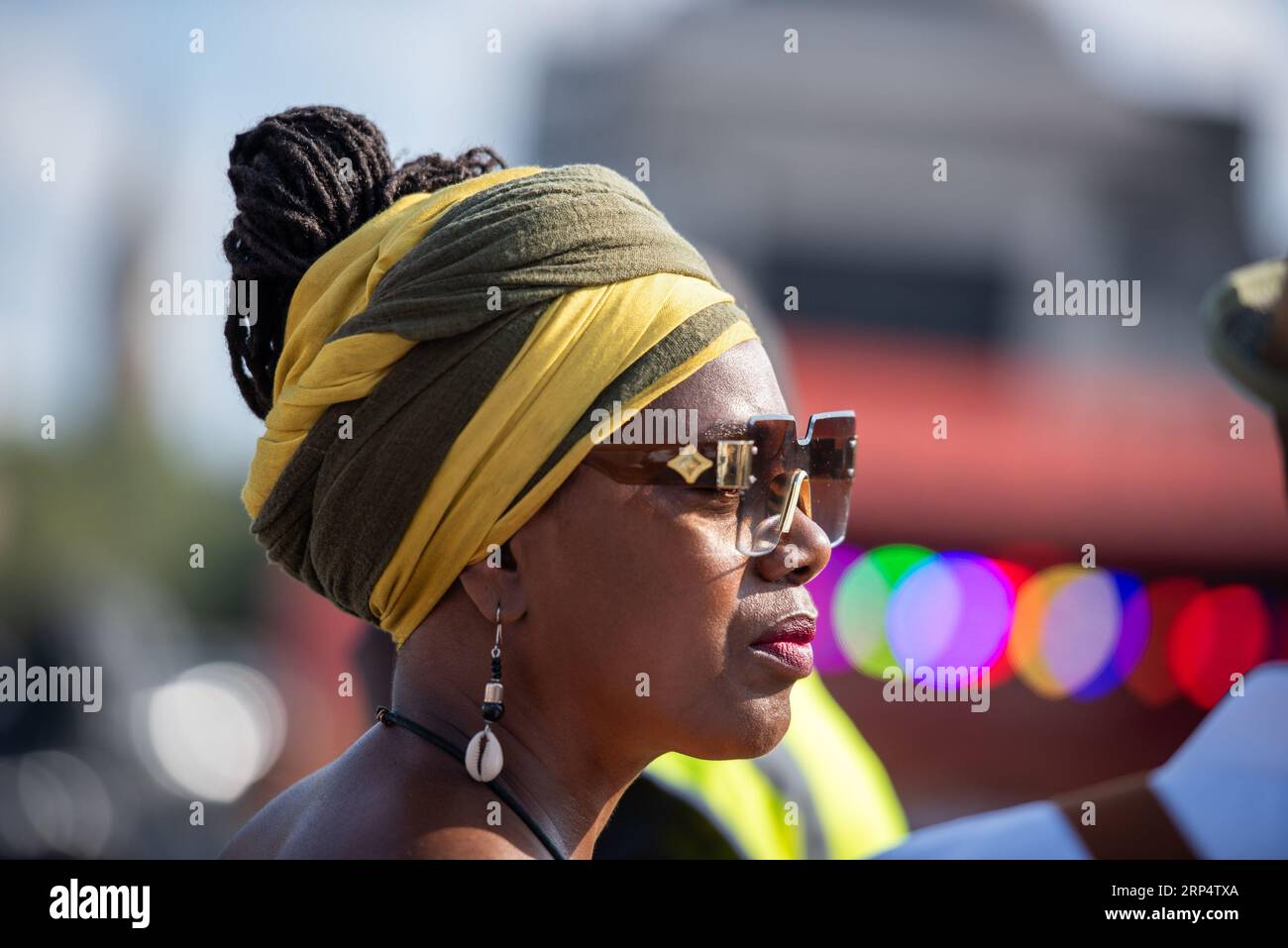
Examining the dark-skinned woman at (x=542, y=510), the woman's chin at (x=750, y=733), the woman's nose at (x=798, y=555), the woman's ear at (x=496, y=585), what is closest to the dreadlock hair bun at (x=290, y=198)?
the dark-skinned woman at (x=542, y=510)

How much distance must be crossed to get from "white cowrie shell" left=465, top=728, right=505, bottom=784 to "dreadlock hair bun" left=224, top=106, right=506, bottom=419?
2.85 ft

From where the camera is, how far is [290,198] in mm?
2469

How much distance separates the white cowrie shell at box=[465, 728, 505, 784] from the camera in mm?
2123

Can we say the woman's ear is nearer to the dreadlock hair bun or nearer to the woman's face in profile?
the woman's face in profile

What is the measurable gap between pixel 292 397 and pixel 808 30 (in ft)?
57.3

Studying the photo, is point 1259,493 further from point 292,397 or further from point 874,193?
point 292,397

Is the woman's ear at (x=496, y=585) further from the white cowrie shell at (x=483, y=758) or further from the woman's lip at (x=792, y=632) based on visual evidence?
the woman's lip at (x=792, y=632)

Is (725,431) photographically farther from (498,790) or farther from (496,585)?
(498,790)

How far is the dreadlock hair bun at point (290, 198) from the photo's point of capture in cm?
247

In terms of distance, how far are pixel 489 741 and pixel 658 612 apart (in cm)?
33

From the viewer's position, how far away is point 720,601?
220 centimetres

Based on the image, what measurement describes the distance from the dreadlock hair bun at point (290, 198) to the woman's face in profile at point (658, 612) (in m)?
0.70

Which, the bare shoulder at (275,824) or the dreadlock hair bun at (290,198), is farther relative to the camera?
the dreadlock hair bun at (290,198)

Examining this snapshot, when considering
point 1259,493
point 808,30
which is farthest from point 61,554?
point 1259,493
